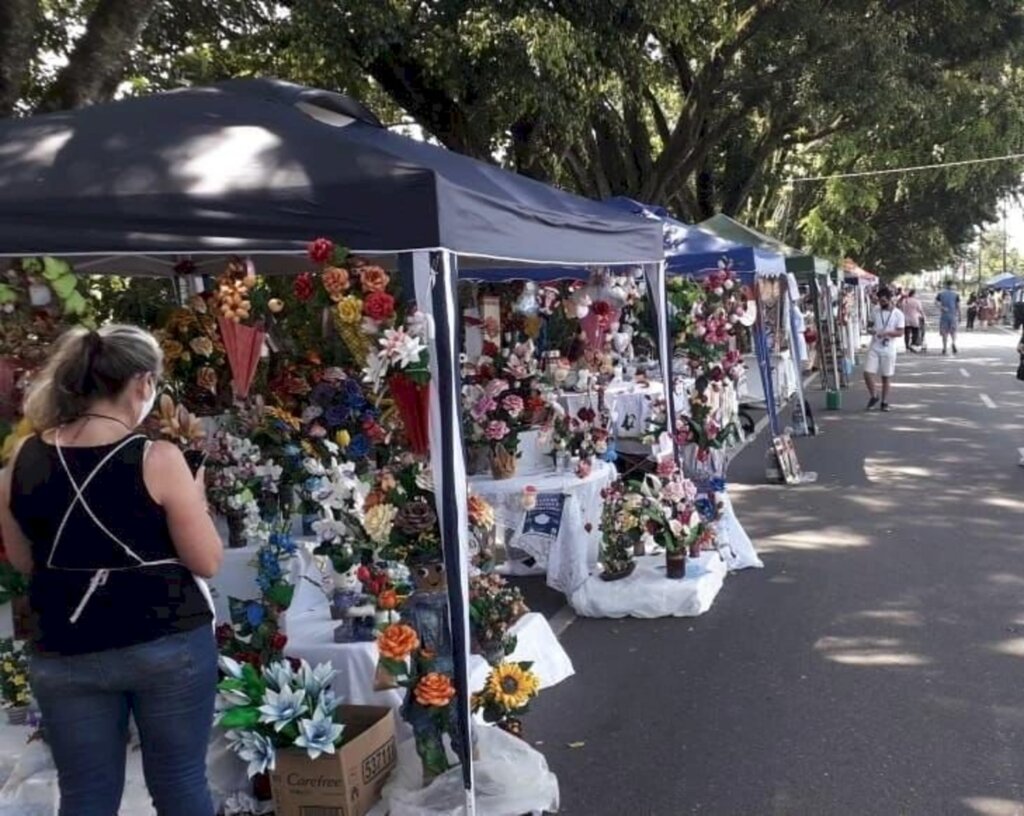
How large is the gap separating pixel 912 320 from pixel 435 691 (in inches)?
1012

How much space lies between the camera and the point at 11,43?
18.8 ft

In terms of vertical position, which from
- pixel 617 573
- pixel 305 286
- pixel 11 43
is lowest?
pixel 617 573

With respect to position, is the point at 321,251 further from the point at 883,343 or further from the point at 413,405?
the point at 883,343

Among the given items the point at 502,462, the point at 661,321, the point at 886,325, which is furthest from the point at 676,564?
the point at 886,325

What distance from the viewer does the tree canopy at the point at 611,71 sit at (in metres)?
9.43

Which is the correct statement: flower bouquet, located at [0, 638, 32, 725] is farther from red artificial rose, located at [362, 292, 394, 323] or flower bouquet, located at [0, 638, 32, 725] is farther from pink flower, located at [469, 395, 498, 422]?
pink flower, located at [469, 395, 498, 422]

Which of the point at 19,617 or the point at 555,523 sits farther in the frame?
the point at 555,523

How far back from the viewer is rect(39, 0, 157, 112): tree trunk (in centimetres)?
602

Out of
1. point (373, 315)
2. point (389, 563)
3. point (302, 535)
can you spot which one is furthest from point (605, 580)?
point (373, 315)

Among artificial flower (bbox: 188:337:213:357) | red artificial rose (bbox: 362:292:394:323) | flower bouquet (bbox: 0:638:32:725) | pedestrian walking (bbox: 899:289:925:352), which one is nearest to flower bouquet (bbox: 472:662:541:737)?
red artificial rose (bbox: 362:292:394:323)

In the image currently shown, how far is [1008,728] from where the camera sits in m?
4.24

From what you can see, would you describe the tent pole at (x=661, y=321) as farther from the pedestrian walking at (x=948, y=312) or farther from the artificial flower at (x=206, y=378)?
the pedestrian walking at (x=948, y=312)

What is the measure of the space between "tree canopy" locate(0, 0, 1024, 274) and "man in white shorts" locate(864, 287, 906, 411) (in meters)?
3.54

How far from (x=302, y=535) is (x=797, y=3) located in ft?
42.3
